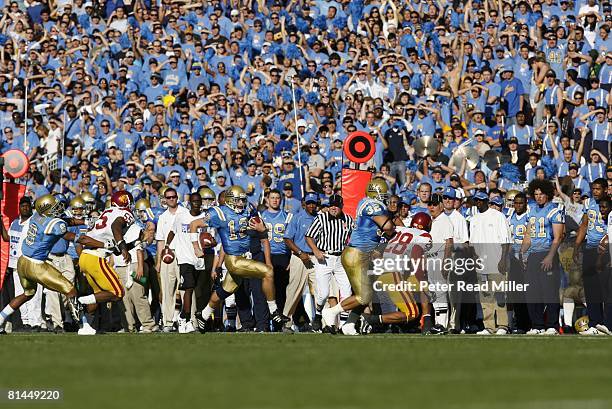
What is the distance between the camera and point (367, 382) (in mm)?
10195

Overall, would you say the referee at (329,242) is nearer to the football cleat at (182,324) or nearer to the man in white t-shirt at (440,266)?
the man in white t-shirt at (440,266)

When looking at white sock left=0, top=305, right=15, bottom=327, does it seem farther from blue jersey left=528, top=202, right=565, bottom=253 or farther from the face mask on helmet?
blue jersey left=528, top=202, right=565, bottom=253

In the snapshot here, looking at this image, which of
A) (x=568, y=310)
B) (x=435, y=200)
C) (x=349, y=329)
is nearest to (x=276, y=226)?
(x=435, y=200)

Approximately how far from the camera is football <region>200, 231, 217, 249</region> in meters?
20.7

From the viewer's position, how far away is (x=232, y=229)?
1953 cm

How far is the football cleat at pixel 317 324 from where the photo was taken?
20.3 m

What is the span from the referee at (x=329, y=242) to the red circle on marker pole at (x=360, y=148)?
3.41ft

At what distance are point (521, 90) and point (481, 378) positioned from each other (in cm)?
1547

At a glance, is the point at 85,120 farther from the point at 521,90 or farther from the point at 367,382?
the point at 367,382

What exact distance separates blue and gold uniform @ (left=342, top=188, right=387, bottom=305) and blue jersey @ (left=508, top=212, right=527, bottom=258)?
2.20 meters

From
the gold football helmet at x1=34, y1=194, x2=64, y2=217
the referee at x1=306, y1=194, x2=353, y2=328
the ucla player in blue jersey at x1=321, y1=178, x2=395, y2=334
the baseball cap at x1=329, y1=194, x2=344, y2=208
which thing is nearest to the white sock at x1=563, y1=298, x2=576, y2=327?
the ucla player in blue jersey at x1=321, y1=178, x2=395, y2=334

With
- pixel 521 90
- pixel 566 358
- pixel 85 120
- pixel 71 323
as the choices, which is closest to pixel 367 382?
pixel 566 358

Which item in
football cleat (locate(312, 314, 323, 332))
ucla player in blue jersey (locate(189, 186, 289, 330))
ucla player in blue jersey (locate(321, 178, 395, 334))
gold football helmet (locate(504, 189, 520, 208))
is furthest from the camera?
football cleat (locate(312, 314, 323, 332))

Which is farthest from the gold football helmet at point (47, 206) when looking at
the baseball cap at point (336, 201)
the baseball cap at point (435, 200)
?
the baseball cap at point (435, 200)
